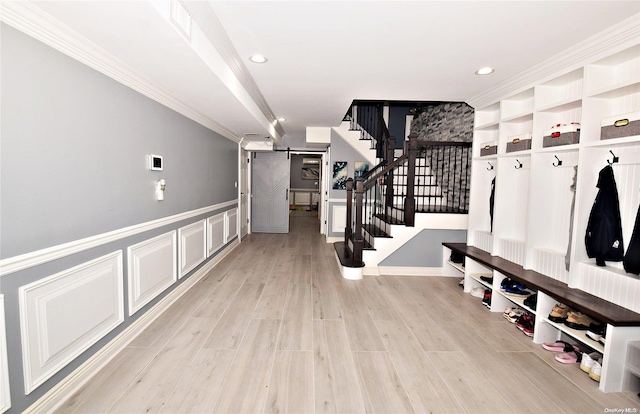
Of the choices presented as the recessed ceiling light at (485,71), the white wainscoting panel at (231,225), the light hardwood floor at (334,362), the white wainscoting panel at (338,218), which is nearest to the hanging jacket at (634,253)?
the light hardwood floor at (334,362)

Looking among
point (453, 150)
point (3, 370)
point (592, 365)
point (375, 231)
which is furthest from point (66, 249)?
point (453, 150)

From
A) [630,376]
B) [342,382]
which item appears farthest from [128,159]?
[630,376]

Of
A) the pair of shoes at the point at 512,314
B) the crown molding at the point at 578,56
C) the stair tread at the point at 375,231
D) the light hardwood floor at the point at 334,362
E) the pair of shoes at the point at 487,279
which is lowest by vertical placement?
the light hardwood floor at the point at 334,362

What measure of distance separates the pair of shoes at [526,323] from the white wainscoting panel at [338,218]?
14.1 ft

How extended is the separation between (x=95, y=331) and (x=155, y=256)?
0.92 metres

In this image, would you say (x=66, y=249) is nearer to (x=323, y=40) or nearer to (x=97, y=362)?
(x=97, y=362)

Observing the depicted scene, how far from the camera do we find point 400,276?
4.51 m

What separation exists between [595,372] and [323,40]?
328 centimetres

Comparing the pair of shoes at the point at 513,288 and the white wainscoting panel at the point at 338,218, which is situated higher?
the white wainscoting panel at the point at 338,218

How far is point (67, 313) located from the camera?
1.89m

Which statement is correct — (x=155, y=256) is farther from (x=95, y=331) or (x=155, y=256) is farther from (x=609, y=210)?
(x=609, y=210)

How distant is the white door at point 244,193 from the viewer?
22.2ft

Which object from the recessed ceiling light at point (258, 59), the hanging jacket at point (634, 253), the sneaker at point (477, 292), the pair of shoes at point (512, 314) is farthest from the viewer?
the sneaker at point (477, 292)

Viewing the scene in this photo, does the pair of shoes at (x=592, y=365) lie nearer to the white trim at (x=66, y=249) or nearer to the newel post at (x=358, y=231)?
the newel post at (x=358, y=231)
